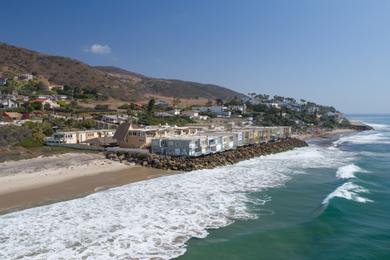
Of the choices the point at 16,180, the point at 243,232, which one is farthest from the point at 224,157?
the point at 243,232

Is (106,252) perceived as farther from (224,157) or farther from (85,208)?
(224,157)

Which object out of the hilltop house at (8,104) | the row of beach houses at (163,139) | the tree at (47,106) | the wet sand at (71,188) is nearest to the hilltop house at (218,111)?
the tree at (47,106)

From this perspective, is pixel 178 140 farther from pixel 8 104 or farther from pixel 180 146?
pixel 8 104

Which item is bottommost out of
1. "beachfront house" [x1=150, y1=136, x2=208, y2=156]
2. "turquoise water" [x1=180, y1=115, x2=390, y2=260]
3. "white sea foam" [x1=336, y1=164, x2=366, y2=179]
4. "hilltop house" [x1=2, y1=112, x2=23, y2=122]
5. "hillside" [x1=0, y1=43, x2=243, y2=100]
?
"turquoise water" [x1=180, y1=115, x2=390, y2=260]

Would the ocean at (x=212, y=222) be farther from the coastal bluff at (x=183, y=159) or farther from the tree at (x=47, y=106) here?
the tree at (x=47, y=106)

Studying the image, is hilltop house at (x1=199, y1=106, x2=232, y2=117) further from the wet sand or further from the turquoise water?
the turquoise water

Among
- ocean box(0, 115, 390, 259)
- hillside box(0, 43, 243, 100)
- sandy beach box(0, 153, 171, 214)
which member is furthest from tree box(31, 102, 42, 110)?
ocean box(0, 115, 390, 259)

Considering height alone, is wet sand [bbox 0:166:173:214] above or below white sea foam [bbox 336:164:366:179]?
below
